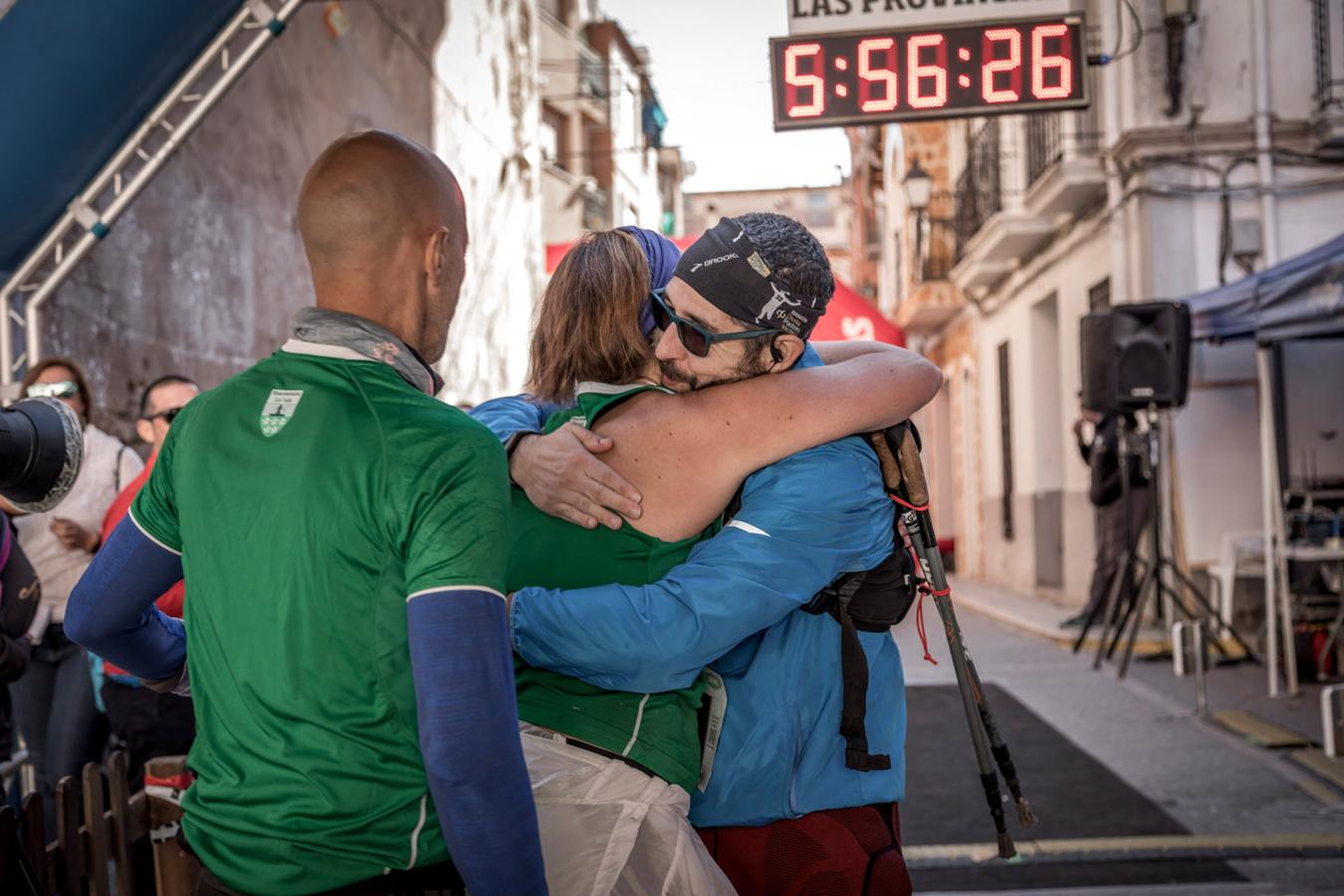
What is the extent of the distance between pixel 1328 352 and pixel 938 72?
460 centimetres

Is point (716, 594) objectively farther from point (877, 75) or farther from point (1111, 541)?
point (1111, 541)

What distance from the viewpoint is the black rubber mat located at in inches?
195

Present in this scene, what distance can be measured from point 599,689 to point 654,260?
30.4 inches

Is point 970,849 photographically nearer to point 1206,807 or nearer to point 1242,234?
point 1206,807

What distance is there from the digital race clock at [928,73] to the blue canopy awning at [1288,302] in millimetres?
1880

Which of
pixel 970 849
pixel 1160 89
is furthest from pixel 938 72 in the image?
pixel 1160 89

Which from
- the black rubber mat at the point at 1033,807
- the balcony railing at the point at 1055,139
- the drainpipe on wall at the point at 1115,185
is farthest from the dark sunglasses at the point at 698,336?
the balcony railing at the point at 1055,139

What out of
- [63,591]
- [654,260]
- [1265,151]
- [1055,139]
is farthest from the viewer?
[1055,139]

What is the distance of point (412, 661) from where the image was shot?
1.57m

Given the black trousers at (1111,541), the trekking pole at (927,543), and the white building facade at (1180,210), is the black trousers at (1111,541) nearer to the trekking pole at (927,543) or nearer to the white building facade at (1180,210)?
the white building facade at (1180,210)

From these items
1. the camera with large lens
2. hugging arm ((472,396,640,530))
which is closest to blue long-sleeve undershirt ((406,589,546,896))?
hugging arm ((472,396,640,530))

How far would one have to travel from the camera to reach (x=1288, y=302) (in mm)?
7691

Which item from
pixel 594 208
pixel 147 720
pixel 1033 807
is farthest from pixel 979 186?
pixel 147 720

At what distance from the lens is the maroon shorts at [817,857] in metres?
2.14
